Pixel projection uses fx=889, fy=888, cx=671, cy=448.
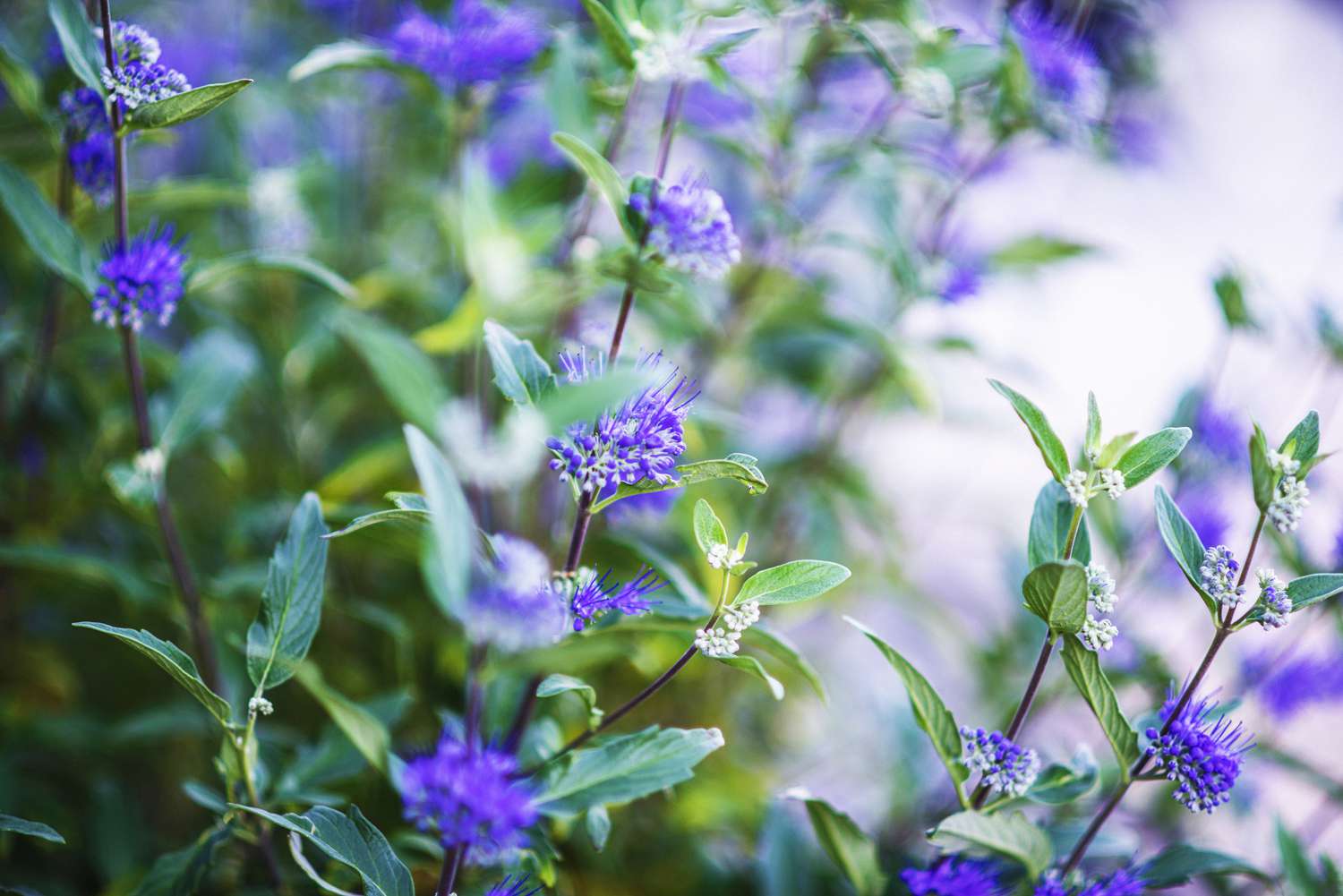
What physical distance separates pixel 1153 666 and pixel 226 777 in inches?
31.0

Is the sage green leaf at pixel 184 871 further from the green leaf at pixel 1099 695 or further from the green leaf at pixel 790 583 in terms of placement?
the green leaf at pixel 1099 695

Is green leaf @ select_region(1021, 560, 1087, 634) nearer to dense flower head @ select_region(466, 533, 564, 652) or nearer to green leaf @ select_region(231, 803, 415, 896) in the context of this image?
dense flower head @ select_region(466, 533, 564, 652)

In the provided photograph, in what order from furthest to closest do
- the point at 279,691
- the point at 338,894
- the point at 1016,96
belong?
the point at 279,691 → the point at 1016,96 → the point at 338,894

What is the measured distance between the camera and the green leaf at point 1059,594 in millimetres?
471

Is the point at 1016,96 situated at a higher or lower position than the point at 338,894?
higher

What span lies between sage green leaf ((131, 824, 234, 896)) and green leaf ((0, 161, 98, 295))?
0.37 m

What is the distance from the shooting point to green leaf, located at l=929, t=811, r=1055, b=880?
507mm

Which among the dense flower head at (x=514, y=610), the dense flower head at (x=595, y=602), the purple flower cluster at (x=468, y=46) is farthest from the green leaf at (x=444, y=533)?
the purple flower cluster at (x=468, y=46)

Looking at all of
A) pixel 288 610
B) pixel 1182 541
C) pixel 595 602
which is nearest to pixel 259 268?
pixel 288 610

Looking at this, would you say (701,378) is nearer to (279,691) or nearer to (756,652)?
(756,652)

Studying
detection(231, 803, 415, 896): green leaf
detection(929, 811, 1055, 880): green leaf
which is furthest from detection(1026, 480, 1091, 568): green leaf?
detection(231, 803, 415, 896): green leaf

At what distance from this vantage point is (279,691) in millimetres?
995

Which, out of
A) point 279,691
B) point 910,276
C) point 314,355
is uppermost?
point 910,276

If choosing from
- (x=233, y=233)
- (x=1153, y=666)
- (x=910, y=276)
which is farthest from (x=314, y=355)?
(x=1153, y=666)
